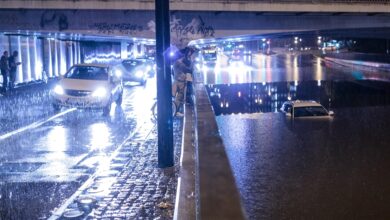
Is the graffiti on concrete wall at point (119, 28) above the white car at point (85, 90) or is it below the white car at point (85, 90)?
above

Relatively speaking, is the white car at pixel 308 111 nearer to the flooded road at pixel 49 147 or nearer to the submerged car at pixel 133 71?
the flooded road at pixel 49 147

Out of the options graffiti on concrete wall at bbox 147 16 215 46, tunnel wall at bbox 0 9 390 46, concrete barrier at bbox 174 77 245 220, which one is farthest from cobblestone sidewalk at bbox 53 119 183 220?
graffiti on concrete wall at bbox 147 16 215 46

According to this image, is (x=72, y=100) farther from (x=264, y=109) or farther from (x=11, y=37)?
(x=11, y=37)

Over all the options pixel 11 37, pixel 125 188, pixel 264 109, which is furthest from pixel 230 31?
pixel 125 188

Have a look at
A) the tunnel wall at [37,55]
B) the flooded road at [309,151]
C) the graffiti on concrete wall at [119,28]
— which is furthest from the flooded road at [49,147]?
the graffiti on concrete wall at [119,28]

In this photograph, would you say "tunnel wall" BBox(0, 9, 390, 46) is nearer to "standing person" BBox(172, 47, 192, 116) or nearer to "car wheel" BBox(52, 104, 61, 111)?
"car wheel" BBox(52, 104, 61, 111)

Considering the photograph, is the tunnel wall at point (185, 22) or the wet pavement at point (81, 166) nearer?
the wet pavement at point (81, 166)

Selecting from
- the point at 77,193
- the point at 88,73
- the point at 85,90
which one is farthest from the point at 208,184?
the point at 88,73

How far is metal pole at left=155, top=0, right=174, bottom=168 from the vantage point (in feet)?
34.4

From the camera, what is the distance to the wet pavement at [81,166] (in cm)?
816

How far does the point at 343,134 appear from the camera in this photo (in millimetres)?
22703

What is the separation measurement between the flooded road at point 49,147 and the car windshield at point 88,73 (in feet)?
4.15

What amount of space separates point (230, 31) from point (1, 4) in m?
12.9

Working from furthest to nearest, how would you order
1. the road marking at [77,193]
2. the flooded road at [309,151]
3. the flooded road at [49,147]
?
the flooded road at [309,151]
the flooded road at [49,147]
the road marking at [77,193]
